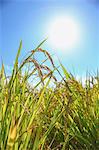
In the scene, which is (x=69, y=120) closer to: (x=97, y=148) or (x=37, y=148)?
(x=97, y=148)

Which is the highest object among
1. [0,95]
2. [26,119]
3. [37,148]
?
[0,95]

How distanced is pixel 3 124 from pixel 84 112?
69 cm

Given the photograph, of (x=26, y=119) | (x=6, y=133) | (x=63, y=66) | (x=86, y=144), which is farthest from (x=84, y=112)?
(x=6, y=133)

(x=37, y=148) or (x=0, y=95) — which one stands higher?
(x=0, y=95)

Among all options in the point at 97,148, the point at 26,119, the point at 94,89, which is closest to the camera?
the point at 26,119

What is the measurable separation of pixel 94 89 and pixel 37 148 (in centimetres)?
89

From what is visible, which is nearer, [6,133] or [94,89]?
[6,133]

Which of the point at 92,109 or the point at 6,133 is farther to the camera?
the point at 92,109

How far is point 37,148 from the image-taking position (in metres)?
1.25

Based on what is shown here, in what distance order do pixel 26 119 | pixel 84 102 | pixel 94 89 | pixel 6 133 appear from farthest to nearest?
pixel 94 89, pixel 84 102, pixel 26 119, pixel 6 133

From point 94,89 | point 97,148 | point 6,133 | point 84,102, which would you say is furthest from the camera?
point 94,89

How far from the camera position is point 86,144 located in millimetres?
1726

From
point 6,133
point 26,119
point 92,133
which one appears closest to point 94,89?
point 92,133

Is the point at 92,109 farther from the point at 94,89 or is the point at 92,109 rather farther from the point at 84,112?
the point at 94,89
